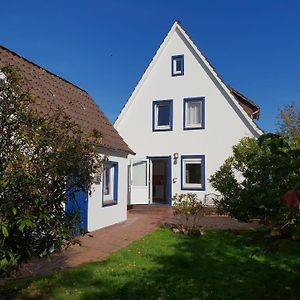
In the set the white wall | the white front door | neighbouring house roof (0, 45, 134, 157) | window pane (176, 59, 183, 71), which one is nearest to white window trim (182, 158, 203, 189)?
the white front door

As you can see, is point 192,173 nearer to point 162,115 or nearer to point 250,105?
point 162,115

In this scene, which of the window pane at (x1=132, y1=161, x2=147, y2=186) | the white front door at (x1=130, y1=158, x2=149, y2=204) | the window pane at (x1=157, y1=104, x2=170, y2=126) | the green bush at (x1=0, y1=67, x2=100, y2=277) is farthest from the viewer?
the window pane at (x1=157, y1=104, x2=170, y2=126)

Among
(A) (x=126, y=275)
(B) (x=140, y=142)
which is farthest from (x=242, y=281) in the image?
(B) (x=140, y=142)

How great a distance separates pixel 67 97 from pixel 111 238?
546 centimetres

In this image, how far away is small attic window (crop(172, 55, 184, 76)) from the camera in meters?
22.6

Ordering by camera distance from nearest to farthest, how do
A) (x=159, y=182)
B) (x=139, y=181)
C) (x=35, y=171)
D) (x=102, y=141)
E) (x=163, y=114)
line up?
(x=35, y=171) → (x=102, y=141) → (x=139, y=181) → (x=163, y=114) → (x=159, y=182)

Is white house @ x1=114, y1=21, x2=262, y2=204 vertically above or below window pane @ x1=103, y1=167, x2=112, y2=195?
above

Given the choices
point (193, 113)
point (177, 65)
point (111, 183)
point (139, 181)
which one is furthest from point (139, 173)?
point (111, 183)

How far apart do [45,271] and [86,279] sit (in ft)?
3.87

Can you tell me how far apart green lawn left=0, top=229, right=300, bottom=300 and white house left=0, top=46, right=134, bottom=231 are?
9.21ft

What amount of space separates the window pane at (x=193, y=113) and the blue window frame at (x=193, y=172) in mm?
2019

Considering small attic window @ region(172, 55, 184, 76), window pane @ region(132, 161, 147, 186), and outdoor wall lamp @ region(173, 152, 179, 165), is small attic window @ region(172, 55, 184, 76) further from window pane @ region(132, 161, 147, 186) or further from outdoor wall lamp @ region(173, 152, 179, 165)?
window pane @ region(132, 161, 147, 186)

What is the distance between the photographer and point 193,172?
22141 millimetres

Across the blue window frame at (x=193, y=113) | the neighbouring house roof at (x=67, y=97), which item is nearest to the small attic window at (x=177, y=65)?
the blue window frame at (x=193, y=113)
